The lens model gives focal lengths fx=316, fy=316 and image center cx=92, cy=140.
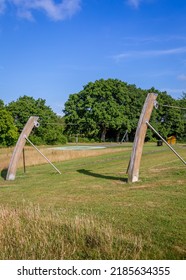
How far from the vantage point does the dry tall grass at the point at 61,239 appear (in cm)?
529

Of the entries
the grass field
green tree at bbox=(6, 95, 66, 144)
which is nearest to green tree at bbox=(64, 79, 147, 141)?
green tree at bbox=(6, 95, 66, 144)

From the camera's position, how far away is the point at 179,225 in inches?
238

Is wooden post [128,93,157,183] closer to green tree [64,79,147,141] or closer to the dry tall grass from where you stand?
the dry tall grass

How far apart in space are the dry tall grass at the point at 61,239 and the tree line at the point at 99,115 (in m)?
44.0

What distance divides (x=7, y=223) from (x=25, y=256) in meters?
1.31

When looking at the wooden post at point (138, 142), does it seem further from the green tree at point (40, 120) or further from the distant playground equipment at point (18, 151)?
the green tree at point (40, 120)

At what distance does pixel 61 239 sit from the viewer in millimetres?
5852

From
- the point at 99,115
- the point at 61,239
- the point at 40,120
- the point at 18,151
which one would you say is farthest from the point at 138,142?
the point at 99,115

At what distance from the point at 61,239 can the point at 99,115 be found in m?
48.2

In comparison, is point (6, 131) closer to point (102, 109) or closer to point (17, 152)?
point (102, 109)

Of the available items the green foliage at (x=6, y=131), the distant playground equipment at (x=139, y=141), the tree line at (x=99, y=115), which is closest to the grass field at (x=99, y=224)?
the distant playground equipment at (x=139, y=141)

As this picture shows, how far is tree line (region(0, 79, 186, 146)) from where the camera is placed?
174 ft
